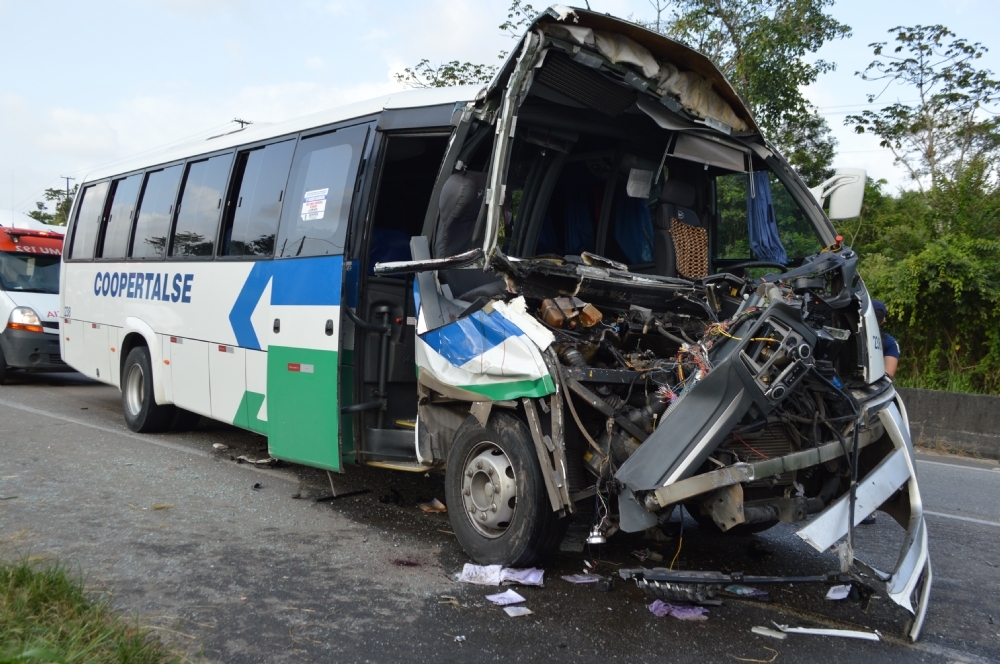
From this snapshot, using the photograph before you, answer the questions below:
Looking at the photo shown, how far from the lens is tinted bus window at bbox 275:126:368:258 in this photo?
6.06 metres

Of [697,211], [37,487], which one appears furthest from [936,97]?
[37,487]

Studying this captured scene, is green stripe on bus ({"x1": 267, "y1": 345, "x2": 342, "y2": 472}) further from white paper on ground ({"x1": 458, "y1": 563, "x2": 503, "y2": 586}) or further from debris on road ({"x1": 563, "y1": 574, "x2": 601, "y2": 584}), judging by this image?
debris on road ({"x1": 563, "y1": 574, "x2": 601, "y2": 584})

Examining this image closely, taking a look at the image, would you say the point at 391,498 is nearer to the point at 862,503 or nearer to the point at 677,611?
the point at 677,611

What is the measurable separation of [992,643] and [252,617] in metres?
3.55

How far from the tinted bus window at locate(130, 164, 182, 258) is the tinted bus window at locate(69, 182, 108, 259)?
4.16ft

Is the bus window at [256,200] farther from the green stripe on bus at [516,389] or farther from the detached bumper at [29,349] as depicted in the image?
the detached bumper at [29,349]

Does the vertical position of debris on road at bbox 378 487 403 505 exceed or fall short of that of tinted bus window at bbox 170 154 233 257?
it falls short

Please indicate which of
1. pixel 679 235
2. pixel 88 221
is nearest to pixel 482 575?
pixel 679 235

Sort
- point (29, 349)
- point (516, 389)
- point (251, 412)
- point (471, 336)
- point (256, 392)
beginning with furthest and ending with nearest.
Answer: point (29, 349) < point (251, 412) < point (256, 392) < point (471, 336) < point (516, 389)

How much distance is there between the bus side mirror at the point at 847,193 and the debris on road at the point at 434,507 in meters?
3.39

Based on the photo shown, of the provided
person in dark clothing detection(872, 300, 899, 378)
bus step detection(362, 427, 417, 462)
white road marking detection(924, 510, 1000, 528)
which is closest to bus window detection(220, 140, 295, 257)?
bus step detection(362, 427, 417, 462)

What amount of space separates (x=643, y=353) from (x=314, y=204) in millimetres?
2870

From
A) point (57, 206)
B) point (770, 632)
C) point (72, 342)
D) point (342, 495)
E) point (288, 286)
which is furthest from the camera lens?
point (57, 206)

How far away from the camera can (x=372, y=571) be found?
4.81m
